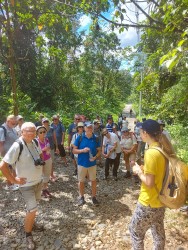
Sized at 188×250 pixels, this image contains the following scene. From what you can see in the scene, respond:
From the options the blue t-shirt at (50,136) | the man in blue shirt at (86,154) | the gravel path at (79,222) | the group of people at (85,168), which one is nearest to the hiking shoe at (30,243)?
the group of people at (85,168)

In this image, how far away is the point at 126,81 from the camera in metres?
44.4

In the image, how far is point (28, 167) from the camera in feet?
12.5

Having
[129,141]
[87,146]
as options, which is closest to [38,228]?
[87,146]

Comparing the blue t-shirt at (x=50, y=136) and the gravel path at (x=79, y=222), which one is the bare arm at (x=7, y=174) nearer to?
the gravel path at (x=79, y=222)

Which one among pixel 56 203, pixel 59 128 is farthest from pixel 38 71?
pixel 56 203

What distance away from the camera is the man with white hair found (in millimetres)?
3696

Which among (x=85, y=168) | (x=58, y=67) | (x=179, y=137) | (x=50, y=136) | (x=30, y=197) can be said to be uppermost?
(x=58, y=67)

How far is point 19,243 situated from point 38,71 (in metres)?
18.9

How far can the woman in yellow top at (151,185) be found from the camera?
2.66 meters

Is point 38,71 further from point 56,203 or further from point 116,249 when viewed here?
point 116,249

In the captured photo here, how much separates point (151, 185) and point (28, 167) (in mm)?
2045

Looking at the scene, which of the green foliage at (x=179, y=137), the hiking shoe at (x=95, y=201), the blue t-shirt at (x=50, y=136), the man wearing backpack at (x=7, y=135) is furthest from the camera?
the green foliage at (x=179, y=137)

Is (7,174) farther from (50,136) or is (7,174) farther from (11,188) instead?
(50,136)

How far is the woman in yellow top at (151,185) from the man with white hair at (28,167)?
1.74 metres
